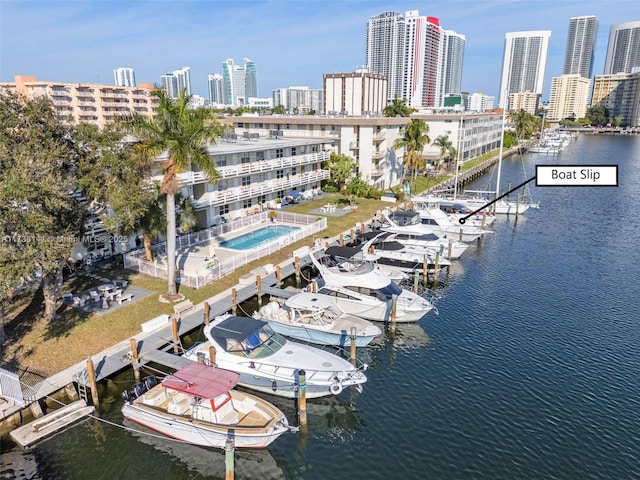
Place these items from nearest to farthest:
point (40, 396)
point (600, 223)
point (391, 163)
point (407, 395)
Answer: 1. point (40, 396)
2. point (407, 395)
3. point (600, 223)
4. point (391, 163)

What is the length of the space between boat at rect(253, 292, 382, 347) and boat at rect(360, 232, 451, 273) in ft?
37.7

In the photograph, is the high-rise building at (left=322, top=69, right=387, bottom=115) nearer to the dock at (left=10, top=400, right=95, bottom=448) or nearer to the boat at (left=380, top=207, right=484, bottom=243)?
the boat at (left=380, top=207, right=484, bottom=243)

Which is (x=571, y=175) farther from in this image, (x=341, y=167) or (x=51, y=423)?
(x=341, y=167)

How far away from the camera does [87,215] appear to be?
26188 millimetres

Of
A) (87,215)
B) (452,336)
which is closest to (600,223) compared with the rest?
(452,336)

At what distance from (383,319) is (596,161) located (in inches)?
4273

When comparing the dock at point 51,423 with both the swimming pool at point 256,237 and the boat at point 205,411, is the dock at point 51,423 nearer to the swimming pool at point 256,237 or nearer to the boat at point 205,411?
the boat at point 205,411

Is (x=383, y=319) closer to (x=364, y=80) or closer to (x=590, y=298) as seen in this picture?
(x=590, y=298)

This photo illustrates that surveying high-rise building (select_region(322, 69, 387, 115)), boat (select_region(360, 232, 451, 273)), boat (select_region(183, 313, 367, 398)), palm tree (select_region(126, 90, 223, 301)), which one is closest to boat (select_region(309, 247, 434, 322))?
boat (select_region(360, 232, 451, 273))

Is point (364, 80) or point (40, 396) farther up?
point (364, 80)

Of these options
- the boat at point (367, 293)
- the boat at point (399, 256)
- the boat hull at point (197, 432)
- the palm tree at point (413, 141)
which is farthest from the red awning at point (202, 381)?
the palm tree at point (413, 141)

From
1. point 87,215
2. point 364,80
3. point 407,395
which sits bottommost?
point 407,395

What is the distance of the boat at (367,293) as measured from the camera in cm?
2881

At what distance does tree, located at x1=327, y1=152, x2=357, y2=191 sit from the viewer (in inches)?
2413
